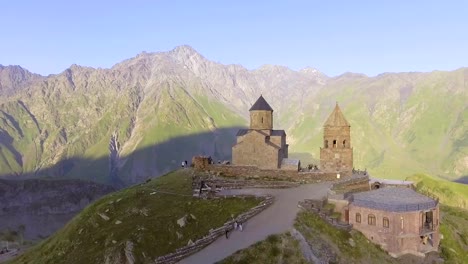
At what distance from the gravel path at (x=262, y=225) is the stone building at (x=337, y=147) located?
1889 cm

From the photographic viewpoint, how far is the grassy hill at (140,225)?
52719 millimetres

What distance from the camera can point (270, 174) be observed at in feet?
243

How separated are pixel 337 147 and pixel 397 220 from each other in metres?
30.6

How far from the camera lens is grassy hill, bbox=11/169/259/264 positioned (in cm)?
5272

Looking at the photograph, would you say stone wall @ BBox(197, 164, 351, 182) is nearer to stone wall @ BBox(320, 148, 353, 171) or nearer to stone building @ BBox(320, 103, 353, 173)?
stone wall @ BBox(320, 148, 353, 171)

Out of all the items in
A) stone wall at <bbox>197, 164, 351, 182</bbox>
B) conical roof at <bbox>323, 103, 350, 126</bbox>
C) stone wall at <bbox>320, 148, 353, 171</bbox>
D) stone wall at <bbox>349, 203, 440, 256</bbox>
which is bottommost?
stone wall at <bbox>349, 203, 440, 256</bbox>

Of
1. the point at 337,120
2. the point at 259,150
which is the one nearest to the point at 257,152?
the point at 259,150

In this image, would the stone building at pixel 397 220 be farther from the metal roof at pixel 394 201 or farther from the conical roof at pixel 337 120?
the conical roof at pixel 337 120

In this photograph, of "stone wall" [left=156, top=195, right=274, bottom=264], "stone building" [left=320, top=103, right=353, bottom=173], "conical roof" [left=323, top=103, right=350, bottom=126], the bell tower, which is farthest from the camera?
the bell tower

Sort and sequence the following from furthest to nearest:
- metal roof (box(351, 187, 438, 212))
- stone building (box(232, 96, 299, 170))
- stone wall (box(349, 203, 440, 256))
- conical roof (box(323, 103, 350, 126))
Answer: conical roof (box(323, 103, 350, 126))
stone building (box(232, 96, 299, 170))
metal roof (box(351, 187, 438, 212))
stone wall (box(349, 203, 440, 256))

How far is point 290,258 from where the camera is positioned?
45531mm

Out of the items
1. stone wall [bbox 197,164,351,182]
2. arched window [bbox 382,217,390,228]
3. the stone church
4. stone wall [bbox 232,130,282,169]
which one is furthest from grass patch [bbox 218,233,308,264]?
stone wall [bbox 232,130,282,169]

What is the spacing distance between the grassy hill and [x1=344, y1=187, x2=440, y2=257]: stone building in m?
13.8

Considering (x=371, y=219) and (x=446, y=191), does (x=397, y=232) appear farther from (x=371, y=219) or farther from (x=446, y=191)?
(x=446, y=191)
